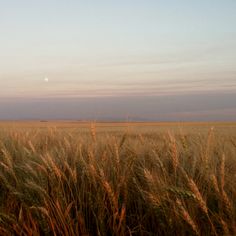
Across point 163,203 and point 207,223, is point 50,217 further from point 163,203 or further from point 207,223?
point 207,223

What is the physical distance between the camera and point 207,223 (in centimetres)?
205

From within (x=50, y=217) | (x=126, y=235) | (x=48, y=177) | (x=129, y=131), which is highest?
(x=129, y=131)

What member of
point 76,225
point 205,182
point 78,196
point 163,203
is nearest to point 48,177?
point 78,196

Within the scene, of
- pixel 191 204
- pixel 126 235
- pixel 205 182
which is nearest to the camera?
pixel 191 204

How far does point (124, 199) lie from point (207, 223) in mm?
566

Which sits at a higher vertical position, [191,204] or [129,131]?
[129,131]

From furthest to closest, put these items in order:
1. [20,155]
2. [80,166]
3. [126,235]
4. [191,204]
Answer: [20,155]
[80,166]
[126,235]
[191,204]

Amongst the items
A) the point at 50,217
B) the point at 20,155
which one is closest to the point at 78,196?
the point at 50,217

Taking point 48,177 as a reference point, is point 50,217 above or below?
below

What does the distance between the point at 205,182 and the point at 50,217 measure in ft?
3.48

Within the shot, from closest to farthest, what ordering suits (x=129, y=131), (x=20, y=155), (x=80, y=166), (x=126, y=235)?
(x=126, y=235) → (x=80, y=166) → (x=129, y=131) → (x=20, y=155)

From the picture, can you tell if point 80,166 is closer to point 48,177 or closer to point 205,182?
point 48,177

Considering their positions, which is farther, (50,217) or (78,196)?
(78,196)

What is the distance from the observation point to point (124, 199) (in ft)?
7.70
